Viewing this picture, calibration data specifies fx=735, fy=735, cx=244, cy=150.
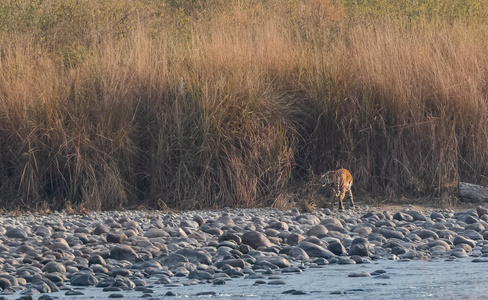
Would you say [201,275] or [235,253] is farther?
[235,253]

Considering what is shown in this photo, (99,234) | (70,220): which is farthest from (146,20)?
(99,234)

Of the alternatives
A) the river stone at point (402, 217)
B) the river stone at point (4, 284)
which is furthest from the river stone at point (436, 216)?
the river stone at point (4, 284)

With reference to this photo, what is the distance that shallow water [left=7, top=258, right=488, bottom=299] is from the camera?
4.39 m

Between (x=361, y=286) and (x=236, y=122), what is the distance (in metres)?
4.08

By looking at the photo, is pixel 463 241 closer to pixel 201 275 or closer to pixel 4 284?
pixel 201 275

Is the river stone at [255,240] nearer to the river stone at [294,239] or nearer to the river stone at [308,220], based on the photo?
the river stone at [294,239]

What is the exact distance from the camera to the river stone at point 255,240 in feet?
19.4

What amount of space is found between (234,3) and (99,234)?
8.63m

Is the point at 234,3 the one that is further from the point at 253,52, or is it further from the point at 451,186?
the point at 451,186

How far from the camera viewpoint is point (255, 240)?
591 centimetres

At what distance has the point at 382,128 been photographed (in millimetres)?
8742

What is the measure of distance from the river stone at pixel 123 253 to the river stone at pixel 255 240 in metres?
0.93

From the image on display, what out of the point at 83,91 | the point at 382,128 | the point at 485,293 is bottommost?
the point at 485,293

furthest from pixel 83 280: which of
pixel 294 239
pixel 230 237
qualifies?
pixel 294 239
